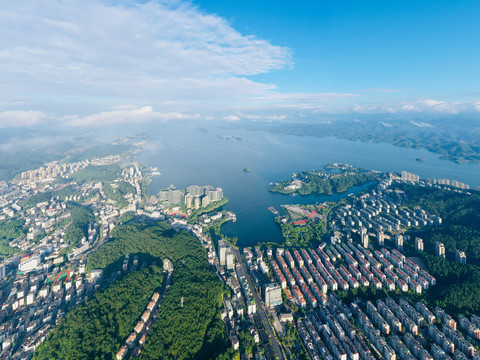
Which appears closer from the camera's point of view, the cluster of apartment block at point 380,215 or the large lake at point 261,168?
the cluster of apartment block at point 380,215

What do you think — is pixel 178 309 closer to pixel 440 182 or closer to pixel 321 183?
pixel 321 183

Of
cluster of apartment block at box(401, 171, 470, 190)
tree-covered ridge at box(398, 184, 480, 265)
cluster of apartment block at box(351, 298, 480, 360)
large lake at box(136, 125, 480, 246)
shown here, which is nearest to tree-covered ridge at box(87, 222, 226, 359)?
large lake at box(136, 125, 480, 246)

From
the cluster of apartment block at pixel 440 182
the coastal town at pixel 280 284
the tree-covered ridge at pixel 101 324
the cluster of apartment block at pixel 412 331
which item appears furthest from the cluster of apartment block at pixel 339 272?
the cluster of apartment block at pixel 440 182

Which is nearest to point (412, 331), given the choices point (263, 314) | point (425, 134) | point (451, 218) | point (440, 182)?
point (263, 314)

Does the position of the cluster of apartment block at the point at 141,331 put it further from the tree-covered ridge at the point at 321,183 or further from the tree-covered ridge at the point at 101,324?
the tree-covered ridge at the point at 321,183

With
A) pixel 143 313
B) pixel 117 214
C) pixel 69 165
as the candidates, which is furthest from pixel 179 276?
pixel 69 165

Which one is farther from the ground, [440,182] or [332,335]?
[332,335]
